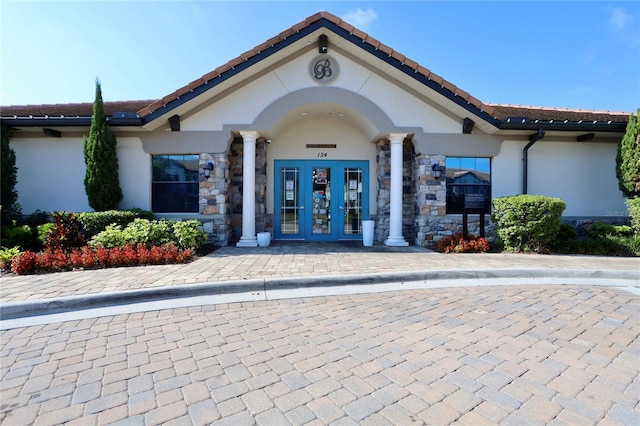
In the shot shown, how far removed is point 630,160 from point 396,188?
6602mm

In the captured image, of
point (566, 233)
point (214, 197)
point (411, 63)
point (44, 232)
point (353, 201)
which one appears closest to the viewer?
point (44, 232)

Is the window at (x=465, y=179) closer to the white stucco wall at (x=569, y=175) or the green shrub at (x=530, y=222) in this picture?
the white stucco wall at (x=569, y=175)

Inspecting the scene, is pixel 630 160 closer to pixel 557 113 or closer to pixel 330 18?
pixel 557 113

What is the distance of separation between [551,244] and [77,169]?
13789 millimetres

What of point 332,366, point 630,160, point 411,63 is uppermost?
point 411,63

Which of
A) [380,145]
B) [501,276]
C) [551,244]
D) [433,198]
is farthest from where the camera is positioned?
[380,145]

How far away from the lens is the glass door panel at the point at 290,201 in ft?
35.1

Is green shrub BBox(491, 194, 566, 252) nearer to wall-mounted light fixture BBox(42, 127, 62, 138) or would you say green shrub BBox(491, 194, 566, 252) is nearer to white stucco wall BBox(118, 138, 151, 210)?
white stucco wall BBox(118, 138, 151, 210)

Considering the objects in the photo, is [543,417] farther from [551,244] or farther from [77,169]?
[77,169]

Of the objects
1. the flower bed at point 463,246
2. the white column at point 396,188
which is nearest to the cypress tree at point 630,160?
the flower bed at point 463,246

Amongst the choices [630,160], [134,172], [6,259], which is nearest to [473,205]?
[630,160]

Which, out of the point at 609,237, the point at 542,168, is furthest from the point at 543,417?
the point at 542,168

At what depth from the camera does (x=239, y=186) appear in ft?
33.7

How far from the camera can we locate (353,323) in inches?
147
